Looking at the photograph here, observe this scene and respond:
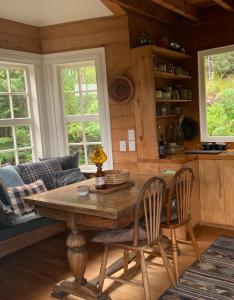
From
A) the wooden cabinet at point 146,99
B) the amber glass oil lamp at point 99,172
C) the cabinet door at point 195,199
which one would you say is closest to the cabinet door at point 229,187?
the cabinet door at point 195,199

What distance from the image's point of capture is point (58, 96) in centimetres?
423

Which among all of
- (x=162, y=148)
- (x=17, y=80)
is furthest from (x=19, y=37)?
(x=162, y=148)

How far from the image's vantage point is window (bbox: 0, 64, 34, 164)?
12.7 feet

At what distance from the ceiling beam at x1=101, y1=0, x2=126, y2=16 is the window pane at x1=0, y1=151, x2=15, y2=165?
1989mm

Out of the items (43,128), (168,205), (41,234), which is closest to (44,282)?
(41,234)

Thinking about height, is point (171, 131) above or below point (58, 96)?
below

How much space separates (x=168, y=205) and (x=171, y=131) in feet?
6.22

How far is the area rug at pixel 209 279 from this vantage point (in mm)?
2488

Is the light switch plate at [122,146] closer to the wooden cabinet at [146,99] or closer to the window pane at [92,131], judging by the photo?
the wooden cabinet at [146,99]

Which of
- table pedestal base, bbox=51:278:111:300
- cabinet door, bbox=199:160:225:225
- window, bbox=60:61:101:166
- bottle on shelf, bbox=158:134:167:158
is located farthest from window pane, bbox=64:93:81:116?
table pedestal base, bbox=51:278:111:300

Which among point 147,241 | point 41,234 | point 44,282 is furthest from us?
point 41,234

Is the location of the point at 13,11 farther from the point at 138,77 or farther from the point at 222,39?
the point at 222,39

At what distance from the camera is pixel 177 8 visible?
12.0 ft

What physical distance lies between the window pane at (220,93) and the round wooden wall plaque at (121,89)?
1.19 m
